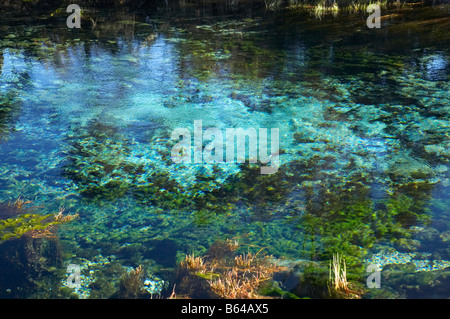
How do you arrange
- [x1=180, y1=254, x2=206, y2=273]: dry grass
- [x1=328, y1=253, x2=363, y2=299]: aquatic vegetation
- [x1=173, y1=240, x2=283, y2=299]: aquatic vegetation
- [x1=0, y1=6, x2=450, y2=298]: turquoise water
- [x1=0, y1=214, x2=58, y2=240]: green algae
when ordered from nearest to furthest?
[x1=328, y1=253, x2=363, y2=299]: aquatic vegetation
[x1=173, y1=240, x2=283, y2=299]: aquatic vegetation
[x1=180, y1=254, x2=206, y2=273]: dry grass
[x1=0, y1=6, x2=450, y2=298]: turquoise water
[x1=0, y1=214, x2=58, y2=240]: green algae

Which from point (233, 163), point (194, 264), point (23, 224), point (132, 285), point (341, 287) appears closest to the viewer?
point (341, 287)

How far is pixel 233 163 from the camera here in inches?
194

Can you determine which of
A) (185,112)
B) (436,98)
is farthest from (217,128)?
(436,98)

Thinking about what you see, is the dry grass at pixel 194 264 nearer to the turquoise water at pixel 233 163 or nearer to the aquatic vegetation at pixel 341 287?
the turquoise water at pixel 233 163

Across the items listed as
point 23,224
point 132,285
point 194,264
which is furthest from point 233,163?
point 23,224

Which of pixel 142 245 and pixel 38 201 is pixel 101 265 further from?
pixel 38 201

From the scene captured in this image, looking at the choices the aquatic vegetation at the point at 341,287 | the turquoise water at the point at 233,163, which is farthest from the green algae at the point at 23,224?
the aquatic vegetation at the point at 341,287

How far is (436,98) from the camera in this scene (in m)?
6.32

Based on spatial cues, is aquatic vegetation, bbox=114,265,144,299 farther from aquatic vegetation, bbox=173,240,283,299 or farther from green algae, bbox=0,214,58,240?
green algae, bbox=0,214,58,240

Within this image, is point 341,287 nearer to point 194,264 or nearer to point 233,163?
point 194,264

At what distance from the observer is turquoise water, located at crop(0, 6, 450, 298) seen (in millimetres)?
3596

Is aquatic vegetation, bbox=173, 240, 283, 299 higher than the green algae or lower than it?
lower

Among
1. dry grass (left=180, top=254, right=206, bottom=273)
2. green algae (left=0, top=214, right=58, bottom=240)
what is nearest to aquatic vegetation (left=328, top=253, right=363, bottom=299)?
dry grass (left=180, top=254, right=206, bottom=273)

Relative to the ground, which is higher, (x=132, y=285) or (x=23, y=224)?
(x=23, y=224)
